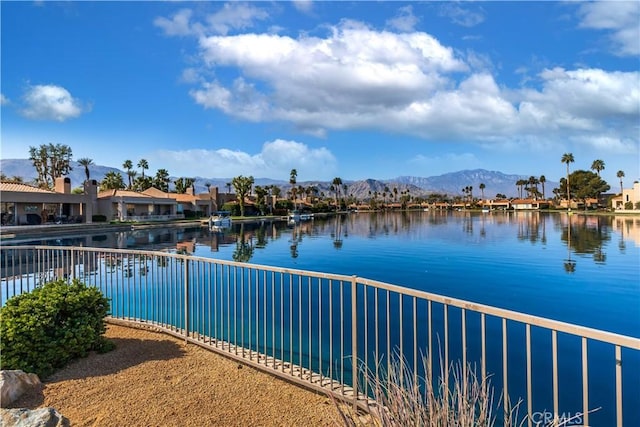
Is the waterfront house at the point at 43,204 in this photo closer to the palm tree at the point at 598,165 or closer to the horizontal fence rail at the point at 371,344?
the horizontal fence rail at the point at 371,344

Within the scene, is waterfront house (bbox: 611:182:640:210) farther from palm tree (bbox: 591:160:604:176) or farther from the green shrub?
the green shrub

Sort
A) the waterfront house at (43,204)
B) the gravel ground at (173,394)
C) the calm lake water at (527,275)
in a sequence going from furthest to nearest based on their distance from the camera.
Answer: the waterfront house at (43,204) < the calm lake water at (527,275) < the gravel ground at (173,394)

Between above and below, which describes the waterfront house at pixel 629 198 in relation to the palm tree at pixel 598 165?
below

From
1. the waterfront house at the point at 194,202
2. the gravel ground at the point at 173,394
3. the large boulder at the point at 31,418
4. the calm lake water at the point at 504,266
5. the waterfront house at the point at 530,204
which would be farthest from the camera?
the waterfront house at the point at 530,204

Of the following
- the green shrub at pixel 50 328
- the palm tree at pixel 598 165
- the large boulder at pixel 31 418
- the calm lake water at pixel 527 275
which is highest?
the palm tree at pixel 598 165

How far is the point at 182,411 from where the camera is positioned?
11.1 ft

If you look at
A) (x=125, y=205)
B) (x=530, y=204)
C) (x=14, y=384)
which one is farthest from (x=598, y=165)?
(x=14, y=384)

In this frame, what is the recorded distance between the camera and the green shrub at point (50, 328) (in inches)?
156

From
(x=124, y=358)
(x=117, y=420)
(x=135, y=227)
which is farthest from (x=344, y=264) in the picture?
(x=135, y=227)

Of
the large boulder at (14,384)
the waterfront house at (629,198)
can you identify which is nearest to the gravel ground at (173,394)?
the large boulder at (14,384)

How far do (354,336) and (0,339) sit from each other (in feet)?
11.6

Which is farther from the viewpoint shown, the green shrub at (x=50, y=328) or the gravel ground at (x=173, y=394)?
the green shrub at (x=50, y=328)

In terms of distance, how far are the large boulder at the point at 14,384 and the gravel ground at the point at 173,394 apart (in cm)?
8

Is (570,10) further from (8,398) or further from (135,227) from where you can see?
(135,227)
